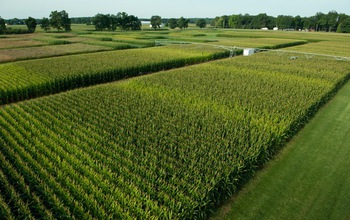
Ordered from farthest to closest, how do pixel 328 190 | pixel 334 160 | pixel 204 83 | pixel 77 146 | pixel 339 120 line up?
1. pixel 204 83
2. pixel 339 120
3. pixel 334 160
4. pixel 77 146
5. pixel 328 190

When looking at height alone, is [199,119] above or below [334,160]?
above

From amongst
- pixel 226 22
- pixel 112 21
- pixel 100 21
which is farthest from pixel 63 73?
pixel 226 22

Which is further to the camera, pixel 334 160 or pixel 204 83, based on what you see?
pixel 204 83

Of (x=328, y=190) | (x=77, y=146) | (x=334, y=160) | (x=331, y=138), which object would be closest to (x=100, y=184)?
(x=77, y=146)

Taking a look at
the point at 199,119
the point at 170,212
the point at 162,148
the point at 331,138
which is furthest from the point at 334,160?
the point at 170,212

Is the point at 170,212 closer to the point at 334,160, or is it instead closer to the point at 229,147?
the point at 229,147

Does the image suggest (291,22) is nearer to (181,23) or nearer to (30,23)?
(181,23)

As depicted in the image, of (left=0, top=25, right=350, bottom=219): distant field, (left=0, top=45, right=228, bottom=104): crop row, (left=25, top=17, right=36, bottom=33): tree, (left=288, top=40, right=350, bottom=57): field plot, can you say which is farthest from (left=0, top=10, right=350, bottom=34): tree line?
(left=288, top=40, right=350, bottom=57): field plot

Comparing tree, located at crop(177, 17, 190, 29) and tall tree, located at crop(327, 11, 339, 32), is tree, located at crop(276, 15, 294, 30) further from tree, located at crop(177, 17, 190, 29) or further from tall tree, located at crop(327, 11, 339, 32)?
tree, located at crop(177, 17, 190, 29)

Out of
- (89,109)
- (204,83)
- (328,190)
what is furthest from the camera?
(204,83)
